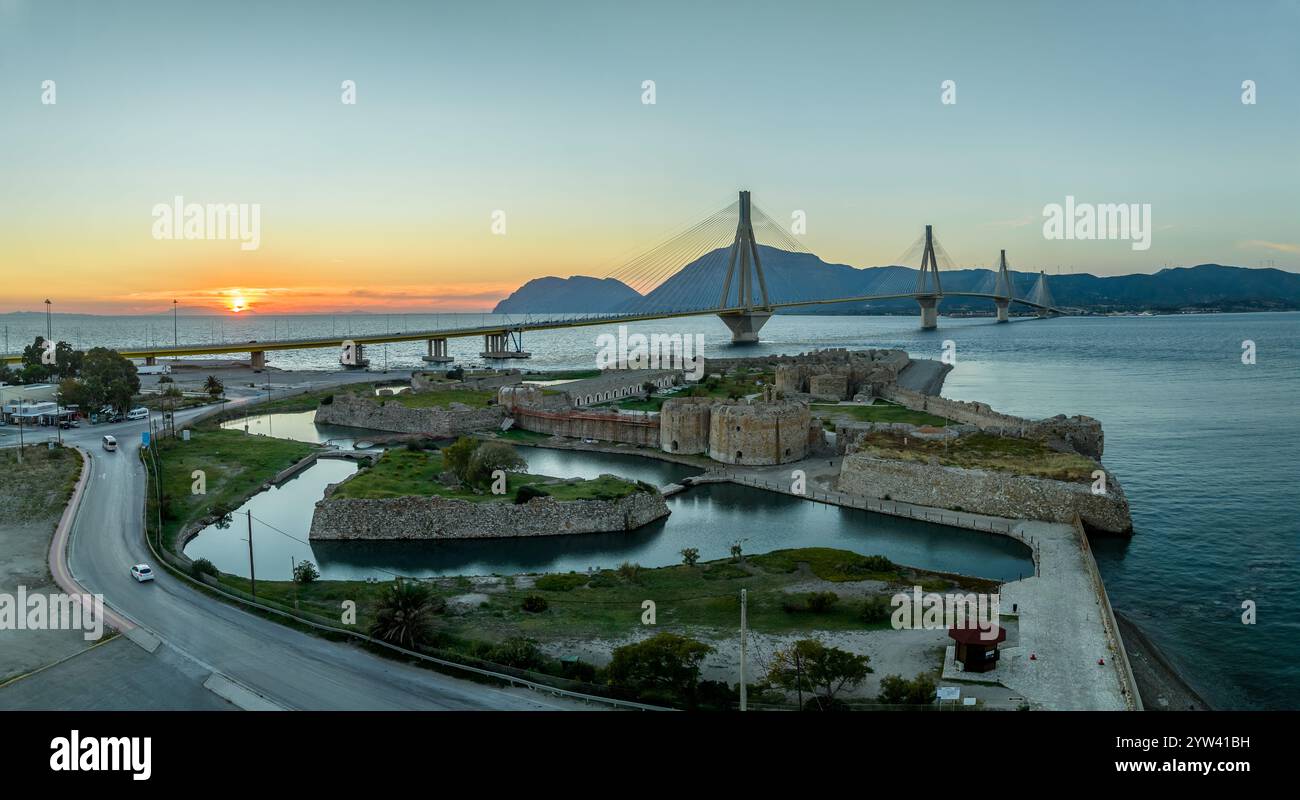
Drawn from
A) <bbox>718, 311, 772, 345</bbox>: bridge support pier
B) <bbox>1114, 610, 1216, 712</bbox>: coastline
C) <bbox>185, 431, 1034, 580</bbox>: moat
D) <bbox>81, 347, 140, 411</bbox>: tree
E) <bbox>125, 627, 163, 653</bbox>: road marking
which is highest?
<bbox>718, 311, 772, 345</bbox>: bridge support pier

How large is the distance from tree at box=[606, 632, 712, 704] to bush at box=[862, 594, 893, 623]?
6638 millimetres

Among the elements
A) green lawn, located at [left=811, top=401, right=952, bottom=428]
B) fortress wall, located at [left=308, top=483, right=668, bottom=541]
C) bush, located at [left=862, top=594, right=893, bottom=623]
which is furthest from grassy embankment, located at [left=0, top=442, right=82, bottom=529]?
green lawn, located at [left=811, top=401, right=952, bottom=428]

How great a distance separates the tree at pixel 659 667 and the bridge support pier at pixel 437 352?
358 feet

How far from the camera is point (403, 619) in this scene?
19547 millimetres

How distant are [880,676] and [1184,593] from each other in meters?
13.5

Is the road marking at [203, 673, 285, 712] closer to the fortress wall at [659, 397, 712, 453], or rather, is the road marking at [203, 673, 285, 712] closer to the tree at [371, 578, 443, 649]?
the tree at [371, 578, 443, 649]

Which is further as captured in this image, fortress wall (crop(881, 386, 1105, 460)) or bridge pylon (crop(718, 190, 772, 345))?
bridge pylon (crop(718, 190, 772, 345))

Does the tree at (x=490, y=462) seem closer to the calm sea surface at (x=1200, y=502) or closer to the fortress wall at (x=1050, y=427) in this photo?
the calm sea surface at (x=1200, y=502)

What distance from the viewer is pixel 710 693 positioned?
17016 mm

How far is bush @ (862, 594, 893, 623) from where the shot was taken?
22.5m

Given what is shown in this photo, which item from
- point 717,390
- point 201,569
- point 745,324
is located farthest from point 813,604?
point 745,324

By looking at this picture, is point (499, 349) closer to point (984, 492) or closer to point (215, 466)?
point (215, 466)
